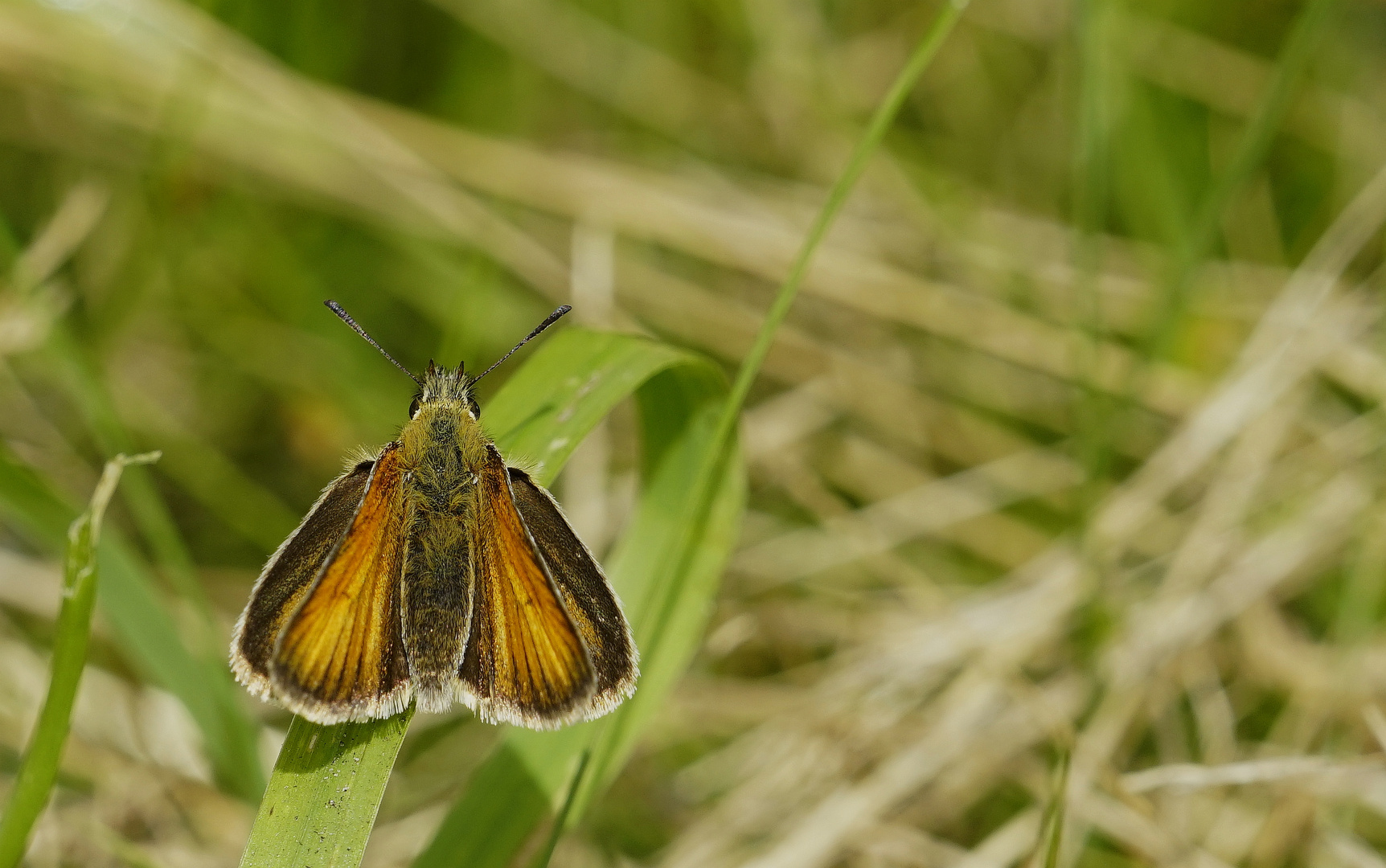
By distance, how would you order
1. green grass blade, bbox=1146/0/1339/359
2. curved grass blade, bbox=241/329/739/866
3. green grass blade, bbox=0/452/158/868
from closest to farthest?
green grass blade, bbox=0/452/158/868 < curved grass blade, bbox=241/329/739/866 < green grass blade, bbox=1146/0/1339/359

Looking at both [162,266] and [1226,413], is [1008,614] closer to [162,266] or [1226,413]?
[1226,413]

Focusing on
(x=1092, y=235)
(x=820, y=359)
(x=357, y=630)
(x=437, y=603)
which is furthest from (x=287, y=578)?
(x=820, y=359)

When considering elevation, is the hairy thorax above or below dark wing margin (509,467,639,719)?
above

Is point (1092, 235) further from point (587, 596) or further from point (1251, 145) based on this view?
point (587, 596)

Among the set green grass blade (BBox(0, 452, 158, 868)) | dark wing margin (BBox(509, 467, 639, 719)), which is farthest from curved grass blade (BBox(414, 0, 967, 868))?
green grass blade (BBox(0, 452, 158, 868))

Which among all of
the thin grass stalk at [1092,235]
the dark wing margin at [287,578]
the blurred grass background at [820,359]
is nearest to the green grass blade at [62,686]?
the dark wing margin at [287,578]

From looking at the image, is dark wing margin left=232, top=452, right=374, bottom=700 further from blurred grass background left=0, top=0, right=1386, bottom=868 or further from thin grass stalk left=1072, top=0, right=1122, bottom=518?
thin grass stalk left=1072, top=0, right=1122, bottom=518
